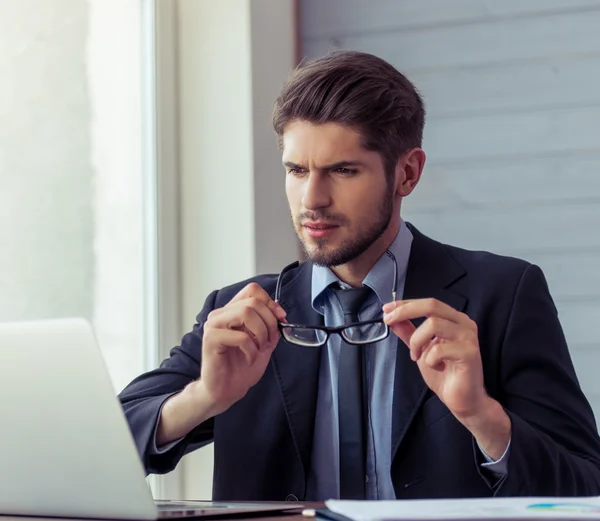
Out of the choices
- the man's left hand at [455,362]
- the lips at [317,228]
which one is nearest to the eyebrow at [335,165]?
the lips at [317,228]

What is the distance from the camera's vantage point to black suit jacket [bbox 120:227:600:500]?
163 centimetres

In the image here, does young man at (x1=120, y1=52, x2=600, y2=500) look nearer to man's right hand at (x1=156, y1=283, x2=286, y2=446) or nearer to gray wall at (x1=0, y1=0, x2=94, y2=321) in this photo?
man's right hand at (x1=156, y1=283, x2=286, y2=446)

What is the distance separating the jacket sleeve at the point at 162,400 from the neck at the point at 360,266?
32cm

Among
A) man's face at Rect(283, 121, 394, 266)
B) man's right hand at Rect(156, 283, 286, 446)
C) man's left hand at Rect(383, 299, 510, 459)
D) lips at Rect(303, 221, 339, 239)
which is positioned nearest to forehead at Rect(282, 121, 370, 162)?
man's face at Rect(283, 121, 394, 266)

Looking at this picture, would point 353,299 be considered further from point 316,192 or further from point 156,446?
point 156,446

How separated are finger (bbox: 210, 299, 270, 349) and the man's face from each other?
12.3 inches

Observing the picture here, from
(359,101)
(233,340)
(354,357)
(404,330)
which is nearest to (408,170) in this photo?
(359,101)

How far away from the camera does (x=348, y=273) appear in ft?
6.09

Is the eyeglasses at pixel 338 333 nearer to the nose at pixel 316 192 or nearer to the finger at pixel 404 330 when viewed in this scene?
the finger at pixel 404 330

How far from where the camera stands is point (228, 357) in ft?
4.99

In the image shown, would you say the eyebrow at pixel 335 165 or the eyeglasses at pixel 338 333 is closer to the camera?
the eyeglasses at pixel 338 333

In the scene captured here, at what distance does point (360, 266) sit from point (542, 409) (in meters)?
0.46

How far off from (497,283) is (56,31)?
131 cm

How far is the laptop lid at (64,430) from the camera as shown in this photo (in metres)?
1.00
